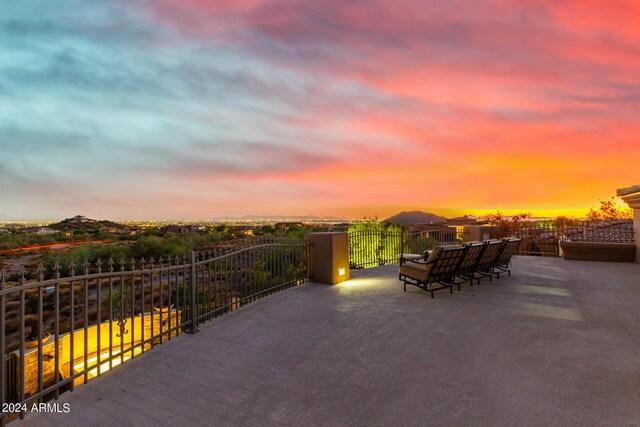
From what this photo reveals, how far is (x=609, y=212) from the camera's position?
19219mm

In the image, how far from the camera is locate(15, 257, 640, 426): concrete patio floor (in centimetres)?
281

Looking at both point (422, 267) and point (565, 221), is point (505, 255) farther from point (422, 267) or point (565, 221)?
point (565, 221)

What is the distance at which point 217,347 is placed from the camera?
171 inches

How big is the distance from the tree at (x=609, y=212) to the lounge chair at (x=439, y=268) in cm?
1699

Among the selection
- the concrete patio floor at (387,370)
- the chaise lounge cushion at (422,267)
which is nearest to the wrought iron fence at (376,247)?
the chaise lounge cushion at (422,267)

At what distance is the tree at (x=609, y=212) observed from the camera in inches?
742

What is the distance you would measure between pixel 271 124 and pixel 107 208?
834 inches

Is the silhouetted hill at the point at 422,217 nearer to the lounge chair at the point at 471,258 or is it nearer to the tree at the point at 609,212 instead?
the tree at the point at 609,212

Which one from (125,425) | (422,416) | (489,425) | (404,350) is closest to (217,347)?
(125,425)

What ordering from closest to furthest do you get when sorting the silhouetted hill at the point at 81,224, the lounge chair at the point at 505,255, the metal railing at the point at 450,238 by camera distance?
the lounge chair at the point at 505,255, the metal railing at the point at 450,238, the silhouetted hill at the point at 81,224

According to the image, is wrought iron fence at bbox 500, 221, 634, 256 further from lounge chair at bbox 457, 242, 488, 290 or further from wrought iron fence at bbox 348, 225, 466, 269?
lounge chair at bbox 457, 242, 488, 290

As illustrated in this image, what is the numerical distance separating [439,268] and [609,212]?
1868 cm

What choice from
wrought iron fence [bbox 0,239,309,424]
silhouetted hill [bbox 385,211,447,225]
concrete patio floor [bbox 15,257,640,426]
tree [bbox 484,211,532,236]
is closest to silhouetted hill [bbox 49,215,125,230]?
wrought iron fence [bbox 0,239,309,424]

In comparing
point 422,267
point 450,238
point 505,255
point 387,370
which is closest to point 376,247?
point 505,255
